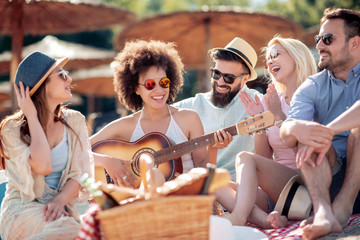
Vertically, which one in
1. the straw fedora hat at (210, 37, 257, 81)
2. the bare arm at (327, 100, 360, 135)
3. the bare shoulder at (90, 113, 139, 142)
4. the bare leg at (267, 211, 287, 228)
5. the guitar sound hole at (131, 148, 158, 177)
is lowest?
the bare leg at (267, 211, 287, 228)

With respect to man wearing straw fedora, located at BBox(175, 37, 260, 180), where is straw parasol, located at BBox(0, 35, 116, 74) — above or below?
above

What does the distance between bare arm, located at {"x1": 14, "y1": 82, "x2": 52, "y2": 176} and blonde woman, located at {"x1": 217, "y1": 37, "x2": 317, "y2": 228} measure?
1404mm

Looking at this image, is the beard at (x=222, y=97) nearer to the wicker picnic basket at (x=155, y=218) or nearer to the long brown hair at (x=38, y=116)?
the long brown hair at (x=38, y=116)

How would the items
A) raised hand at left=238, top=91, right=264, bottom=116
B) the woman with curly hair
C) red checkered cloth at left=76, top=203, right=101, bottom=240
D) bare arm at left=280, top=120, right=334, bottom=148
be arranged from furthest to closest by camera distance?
the woman with curly hair < raised hand at left=238, top=91, right=264, bottom=116 < bare arm at left=280, top=120, right=334, bottom=148 < red checkered cloth at left=76, top=203, right=101, bottom=240

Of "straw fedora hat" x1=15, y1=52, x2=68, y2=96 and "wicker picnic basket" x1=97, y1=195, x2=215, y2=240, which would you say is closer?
"wicker picnic basket" x1=97, y1=195, x2=215, y2=240

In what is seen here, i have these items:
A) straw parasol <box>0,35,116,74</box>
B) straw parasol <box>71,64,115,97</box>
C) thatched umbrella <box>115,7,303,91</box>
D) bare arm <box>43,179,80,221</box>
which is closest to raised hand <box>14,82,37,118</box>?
bare arm <box>43,179,80,221</box>

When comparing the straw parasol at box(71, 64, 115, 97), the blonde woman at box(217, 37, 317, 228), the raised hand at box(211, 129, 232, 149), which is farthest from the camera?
the straw parasol at box(71, 64, 115, 97)

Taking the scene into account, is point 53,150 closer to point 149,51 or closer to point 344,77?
point 149,51

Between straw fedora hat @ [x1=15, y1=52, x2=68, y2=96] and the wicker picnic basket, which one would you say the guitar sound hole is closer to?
straw fedora hat @ [x1=15, y1=52, x2=68, y2=96]

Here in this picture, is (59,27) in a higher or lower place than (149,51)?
higher

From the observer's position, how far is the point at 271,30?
873 cm

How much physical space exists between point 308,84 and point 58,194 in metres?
2.13

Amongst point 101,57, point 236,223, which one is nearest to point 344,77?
point 236,223

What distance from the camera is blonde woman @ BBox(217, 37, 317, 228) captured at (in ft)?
11.7
